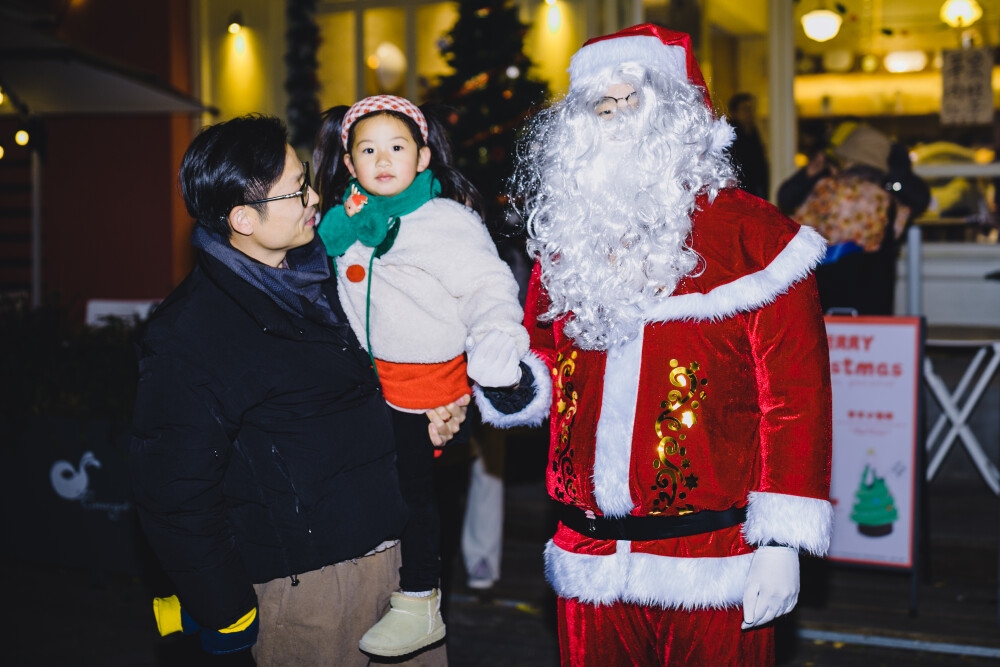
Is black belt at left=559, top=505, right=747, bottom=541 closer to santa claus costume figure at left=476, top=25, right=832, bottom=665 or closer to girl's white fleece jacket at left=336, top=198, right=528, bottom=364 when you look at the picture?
santa claus costume figure at left=476, top=25, right=832, bottom=665

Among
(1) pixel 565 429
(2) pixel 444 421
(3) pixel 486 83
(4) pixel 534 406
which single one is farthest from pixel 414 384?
(3) pixel 486 83

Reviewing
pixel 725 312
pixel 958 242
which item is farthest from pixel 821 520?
pixel 958 242

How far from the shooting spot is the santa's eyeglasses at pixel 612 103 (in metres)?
2.10

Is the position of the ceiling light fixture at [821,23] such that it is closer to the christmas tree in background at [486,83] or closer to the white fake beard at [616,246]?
the christmas tree in background at [486,83]

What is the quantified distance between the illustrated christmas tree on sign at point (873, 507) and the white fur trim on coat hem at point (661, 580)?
2617 millimetres

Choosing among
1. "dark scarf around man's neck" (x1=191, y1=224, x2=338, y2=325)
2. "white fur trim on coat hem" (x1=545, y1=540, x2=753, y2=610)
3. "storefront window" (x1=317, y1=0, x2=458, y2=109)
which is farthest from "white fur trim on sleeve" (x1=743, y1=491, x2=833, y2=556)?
"storefront window" (x1=317, y1=0, x2=458, y2=109)

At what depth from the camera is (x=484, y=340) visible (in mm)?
2172

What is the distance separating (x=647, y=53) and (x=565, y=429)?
3.06ft

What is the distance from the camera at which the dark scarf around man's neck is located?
80.7 inches

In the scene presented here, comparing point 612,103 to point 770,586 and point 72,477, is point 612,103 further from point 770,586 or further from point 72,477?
point 72,477

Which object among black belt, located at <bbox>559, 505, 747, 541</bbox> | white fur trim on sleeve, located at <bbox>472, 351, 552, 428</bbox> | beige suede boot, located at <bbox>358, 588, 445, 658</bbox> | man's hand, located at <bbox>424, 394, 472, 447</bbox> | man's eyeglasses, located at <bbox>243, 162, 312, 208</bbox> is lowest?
beige suede boot, located at <bbox>358, 588, 445, 658</bbox>

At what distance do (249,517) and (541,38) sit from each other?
733 centimetres

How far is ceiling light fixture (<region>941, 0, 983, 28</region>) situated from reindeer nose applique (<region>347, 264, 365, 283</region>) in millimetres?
7530

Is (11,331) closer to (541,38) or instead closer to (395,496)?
(395,496)
